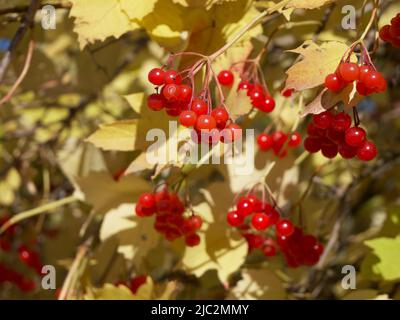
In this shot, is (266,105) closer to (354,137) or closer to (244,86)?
(244,86)

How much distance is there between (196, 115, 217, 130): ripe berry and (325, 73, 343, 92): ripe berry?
18 cm

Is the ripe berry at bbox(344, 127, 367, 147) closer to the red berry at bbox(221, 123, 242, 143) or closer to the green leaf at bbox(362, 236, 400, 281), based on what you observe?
the red berry at bbox(221, 123, 242, 143)

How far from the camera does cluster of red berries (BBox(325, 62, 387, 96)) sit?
3.16 ft

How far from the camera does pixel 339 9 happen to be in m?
1.39

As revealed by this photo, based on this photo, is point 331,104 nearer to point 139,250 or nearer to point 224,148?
point 224,148

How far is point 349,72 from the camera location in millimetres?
962

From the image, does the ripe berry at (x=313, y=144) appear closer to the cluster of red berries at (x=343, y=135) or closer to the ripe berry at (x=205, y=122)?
the cluster of red berries at (x=343, y=135)

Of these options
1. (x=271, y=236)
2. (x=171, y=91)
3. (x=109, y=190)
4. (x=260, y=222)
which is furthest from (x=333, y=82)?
(x=109, y=190)

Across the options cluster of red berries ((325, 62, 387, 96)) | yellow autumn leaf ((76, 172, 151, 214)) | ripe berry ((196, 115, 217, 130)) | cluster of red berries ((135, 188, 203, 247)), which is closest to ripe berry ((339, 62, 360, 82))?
cluster of red berries ((325, 62, 387, 96))

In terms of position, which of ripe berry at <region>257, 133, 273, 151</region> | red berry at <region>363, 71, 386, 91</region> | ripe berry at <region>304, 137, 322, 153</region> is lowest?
ripe berry at <region>304, 137, 322, 153</region>

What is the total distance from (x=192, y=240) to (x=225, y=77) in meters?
0.33

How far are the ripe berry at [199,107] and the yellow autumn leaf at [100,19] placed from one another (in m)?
0.27

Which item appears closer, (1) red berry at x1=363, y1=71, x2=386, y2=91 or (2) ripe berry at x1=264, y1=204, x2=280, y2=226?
(1) red berry at x1=363, y1=71, x2=386, y2=91
